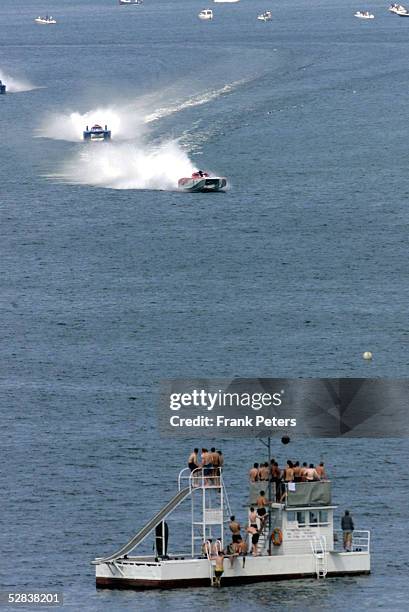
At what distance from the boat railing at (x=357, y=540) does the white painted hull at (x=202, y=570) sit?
1920 mm

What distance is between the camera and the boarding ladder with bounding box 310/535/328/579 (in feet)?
269

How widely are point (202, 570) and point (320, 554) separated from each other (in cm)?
548

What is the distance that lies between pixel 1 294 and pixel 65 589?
88040 mm

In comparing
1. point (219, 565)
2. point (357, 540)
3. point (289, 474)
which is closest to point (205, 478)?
point (289, 474)

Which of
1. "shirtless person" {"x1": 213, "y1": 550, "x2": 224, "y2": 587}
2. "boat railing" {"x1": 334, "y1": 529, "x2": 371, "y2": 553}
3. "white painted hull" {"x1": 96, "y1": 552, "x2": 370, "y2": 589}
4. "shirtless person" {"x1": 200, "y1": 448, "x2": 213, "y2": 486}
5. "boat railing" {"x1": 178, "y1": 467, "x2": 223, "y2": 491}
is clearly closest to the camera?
"shirtless person" {"x1": 213, "y1": 550, "x2": 224, "y2": 587}

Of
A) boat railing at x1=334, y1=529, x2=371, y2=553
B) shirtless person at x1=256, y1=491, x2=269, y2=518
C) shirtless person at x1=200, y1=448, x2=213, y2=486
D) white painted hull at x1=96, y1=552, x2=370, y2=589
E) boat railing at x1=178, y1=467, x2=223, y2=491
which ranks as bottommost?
white painted hull at x1=96, y1=552, x2=370, y2=589

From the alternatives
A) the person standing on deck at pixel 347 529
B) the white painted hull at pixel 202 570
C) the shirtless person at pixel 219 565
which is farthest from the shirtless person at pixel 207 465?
the person standing on deck at pixel 347 529

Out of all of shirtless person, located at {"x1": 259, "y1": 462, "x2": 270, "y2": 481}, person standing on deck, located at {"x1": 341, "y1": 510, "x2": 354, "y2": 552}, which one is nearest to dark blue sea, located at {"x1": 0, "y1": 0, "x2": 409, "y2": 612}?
→ person standing on deck, located at {"x1": 341, "y1": 510, "x2": 354, "y2": 552}

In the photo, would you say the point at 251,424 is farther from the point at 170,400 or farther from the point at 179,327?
the point at 179,327

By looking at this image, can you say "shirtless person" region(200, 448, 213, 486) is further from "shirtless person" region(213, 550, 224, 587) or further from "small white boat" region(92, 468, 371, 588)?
"shirtless person" region(213, 550, 224, 587)

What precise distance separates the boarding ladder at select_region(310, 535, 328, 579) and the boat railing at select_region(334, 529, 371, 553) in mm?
1556

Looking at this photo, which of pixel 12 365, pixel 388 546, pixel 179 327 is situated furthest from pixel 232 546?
pixel 179 327

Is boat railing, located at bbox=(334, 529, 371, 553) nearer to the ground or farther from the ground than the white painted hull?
farther from the ground

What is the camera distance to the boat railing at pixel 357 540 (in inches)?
3344
